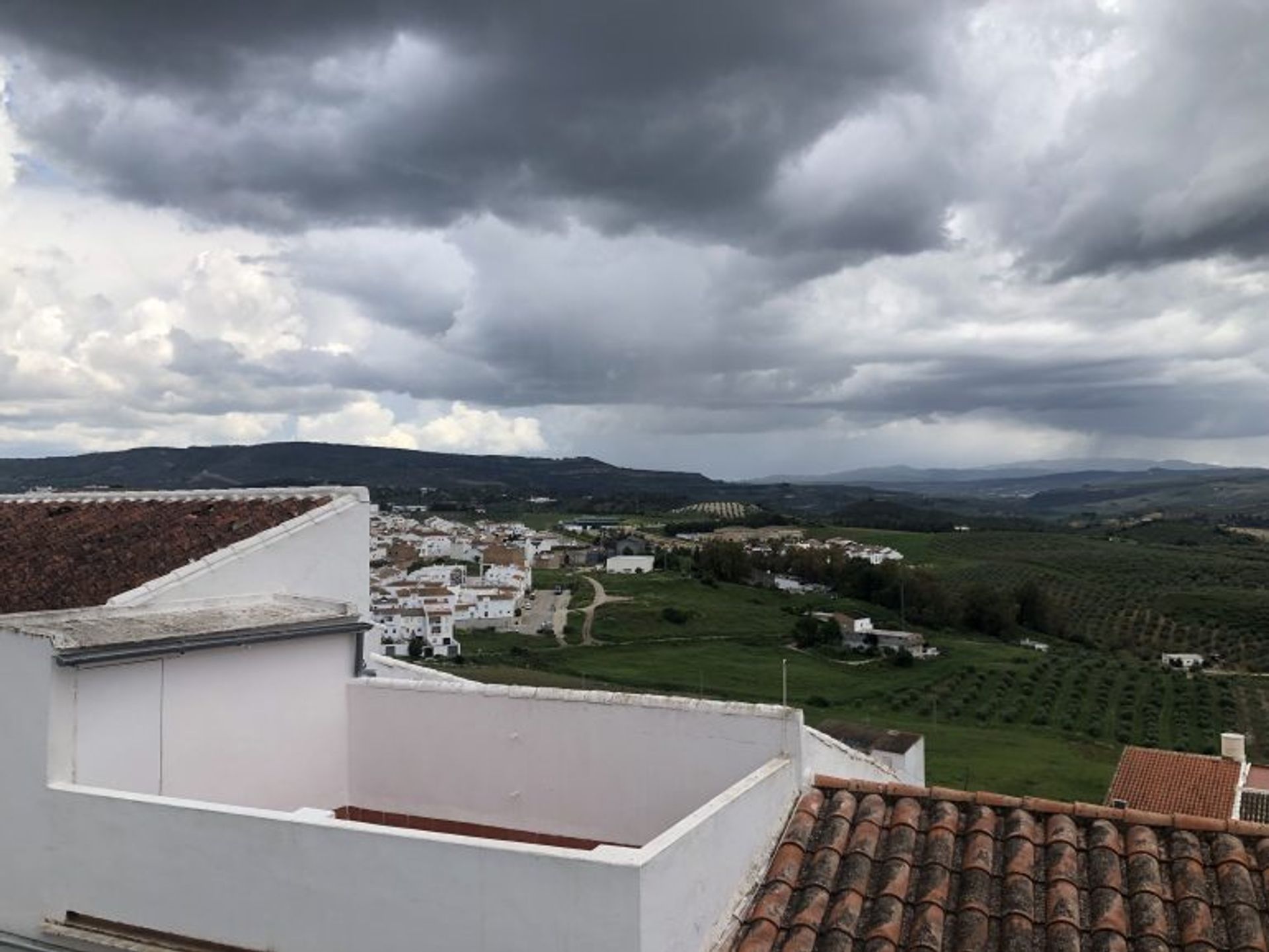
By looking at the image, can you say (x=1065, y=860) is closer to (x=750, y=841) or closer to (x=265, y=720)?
(x=750, y=841)

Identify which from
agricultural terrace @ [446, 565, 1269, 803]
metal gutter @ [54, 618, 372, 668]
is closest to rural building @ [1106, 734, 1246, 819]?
metal gutter @ [54, 618, 372, 668]

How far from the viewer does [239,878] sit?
5195 mm

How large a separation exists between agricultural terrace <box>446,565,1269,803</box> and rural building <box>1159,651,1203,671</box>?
2.32m

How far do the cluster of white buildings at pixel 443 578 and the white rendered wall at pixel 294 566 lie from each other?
3888cm

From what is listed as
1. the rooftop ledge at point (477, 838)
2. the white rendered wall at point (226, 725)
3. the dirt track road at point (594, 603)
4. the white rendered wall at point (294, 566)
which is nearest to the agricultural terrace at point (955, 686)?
the dirt track road at point (594, 603)

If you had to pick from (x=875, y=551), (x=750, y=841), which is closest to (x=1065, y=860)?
(x=750, y=841)

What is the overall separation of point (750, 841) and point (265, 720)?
3.68 m

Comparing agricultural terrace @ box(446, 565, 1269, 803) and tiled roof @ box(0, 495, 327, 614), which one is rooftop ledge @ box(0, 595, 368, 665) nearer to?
tiled roof @ box(0, 495, 327, 614)

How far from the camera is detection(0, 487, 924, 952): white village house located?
473 centimetres

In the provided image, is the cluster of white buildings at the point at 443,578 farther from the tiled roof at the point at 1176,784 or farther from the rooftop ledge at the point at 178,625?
the rooftop ledge at the point at 178,625

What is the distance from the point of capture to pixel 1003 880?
5254 millimetres

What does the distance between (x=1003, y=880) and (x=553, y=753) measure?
3.07 m

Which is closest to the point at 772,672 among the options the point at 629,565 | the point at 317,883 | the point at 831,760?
the point at 629,565

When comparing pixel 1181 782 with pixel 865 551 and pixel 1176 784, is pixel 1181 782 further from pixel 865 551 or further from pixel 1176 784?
pixel 865 551
